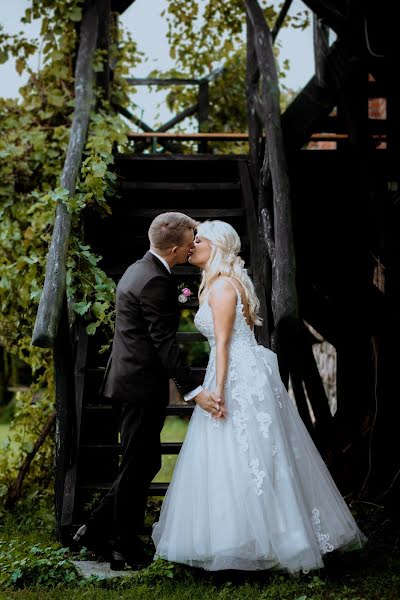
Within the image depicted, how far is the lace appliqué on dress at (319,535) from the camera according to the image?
13.9 ft

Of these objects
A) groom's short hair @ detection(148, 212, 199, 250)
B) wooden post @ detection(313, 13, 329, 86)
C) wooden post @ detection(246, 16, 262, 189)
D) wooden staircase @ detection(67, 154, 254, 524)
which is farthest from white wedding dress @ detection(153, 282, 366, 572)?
wooden post @ detection(246, 16, 262, 189)

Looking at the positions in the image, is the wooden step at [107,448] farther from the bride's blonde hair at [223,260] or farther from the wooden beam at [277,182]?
the bride's blonde hair at [223,260]

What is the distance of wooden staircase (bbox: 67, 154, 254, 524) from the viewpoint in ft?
17.3

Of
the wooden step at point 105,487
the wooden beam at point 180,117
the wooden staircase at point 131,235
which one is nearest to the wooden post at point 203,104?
the wooden beam at point 180,117

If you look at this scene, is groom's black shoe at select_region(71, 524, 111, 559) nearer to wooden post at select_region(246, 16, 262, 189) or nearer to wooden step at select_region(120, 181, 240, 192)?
wooden step at select_region(120, 181, 240, 192)

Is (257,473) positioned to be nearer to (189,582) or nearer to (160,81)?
(189,582)

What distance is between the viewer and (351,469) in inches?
269

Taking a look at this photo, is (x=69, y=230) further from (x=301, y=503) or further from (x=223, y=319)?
(x=301, y=503)

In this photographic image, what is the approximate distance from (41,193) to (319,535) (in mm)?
3795

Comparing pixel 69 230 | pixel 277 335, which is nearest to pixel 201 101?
pixel 69 230

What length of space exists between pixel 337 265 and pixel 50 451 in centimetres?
307

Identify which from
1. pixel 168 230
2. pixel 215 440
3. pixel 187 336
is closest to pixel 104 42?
pixel 187 336

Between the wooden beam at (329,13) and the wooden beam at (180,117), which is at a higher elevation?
the wooden beam at (180,117)

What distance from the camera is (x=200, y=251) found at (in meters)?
4.50
